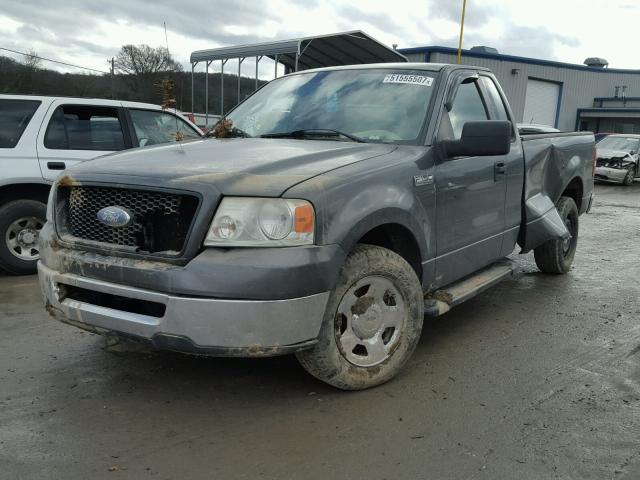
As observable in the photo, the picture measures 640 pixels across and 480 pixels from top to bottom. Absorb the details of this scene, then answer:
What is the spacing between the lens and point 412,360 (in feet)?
12.8

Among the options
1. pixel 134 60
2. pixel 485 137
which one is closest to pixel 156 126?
pixel 485 137

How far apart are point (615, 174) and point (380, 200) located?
17631 mm

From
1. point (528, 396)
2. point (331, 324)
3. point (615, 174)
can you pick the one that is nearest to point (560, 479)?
point (528, 396)

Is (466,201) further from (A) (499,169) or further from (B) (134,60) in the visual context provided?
(B) (134,60)

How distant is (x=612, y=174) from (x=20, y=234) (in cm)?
1747

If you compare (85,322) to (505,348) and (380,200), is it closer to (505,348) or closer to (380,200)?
(380,200)

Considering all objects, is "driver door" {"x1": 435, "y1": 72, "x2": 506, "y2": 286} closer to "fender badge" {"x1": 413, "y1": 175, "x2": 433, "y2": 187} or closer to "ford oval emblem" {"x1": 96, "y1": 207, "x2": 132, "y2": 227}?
"fender badge" {"x1": 413, "y1": 175, "x2": 433, "y2": 187}

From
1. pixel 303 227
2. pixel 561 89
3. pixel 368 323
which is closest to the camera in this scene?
pixel 303 227

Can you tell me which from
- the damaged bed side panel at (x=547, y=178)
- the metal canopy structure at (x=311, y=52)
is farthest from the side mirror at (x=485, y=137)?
the metal canopy structure at (x=311, y=52)

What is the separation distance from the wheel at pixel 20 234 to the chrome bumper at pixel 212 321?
134 inches

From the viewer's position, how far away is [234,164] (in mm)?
3086

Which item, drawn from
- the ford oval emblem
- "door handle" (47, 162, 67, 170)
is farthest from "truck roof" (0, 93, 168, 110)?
the ford oval emblem

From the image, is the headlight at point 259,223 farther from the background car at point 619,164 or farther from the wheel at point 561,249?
the background car at point 619,164

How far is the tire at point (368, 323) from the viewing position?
309 centimetres
